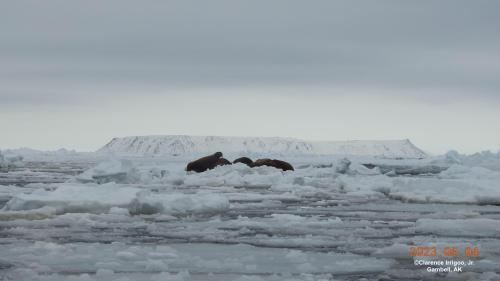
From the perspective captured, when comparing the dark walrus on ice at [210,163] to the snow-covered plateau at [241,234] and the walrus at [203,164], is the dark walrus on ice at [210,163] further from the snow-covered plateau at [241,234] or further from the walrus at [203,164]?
the snow-covered plateau at [241,234]

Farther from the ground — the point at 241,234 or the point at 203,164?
the point at 203,164

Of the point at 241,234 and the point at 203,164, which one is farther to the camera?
the point at 203,164

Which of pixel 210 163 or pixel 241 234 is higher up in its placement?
pixel 210 163
